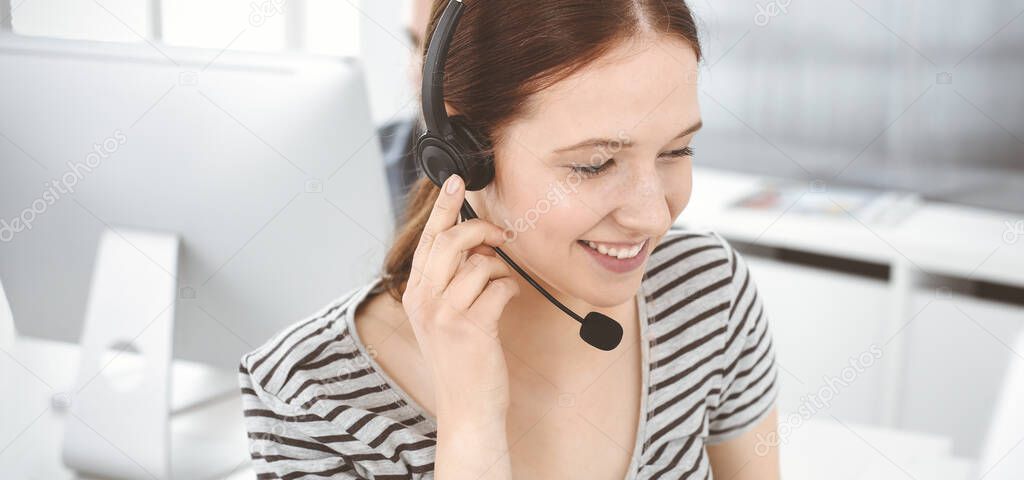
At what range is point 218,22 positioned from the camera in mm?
3037

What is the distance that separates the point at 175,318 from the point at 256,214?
17 centimetres

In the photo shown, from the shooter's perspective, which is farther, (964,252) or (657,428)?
(964,252)

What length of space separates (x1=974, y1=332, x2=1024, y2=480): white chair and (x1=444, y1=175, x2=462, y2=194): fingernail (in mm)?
848

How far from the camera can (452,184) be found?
998mm

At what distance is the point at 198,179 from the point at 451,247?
1.10ft

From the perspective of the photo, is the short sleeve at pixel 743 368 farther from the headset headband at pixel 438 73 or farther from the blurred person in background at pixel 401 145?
the blurred person in background at pixel 401 145

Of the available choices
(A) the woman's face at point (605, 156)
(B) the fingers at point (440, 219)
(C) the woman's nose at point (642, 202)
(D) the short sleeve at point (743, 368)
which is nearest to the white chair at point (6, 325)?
(B) the fingers at point (440, 219)

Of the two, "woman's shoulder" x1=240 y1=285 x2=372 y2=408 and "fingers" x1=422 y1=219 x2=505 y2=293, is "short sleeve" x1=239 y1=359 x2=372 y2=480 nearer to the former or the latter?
"woman's shoulder" x1=240 y1=285 x2=372 y2=408

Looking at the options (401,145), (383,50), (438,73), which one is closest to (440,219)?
(438,73)

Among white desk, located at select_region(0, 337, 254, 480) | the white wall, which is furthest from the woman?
the white wall

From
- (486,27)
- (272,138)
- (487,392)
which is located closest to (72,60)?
(272,138)

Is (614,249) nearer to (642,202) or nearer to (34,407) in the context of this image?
(642,202)

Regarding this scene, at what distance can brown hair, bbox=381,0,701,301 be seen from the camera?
963 mm

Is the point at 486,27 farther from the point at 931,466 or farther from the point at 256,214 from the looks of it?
the point at 931,466
